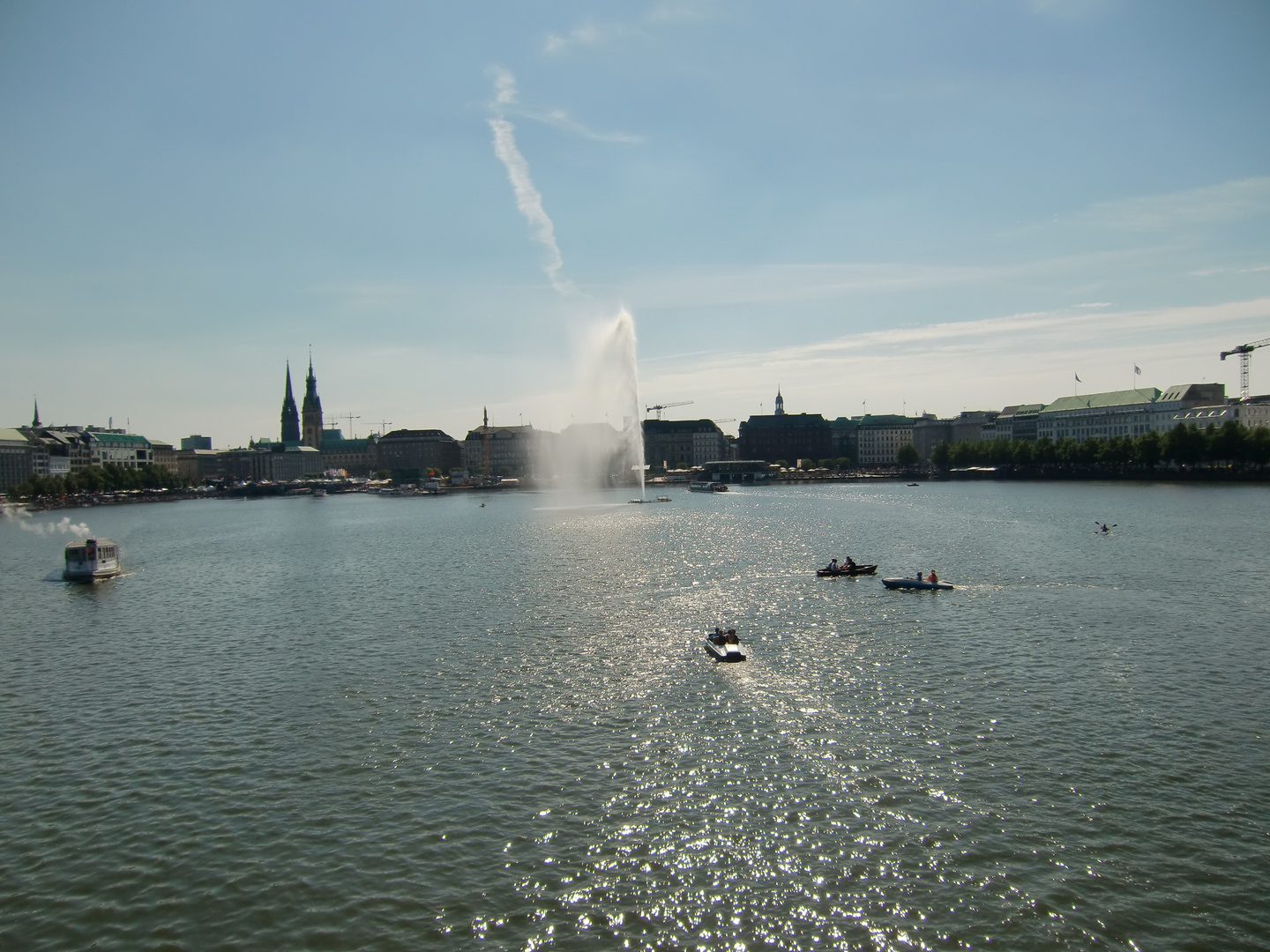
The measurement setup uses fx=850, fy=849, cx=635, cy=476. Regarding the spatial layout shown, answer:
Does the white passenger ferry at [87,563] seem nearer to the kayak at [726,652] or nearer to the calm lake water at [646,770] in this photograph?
the calm lake water at [646,770]

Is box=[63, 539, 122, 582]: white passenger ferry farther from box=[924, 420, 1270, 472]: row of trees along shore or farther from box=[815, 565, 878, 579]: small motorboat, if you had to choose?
box=[924, 420, 1270, 472]: row of trees along shore

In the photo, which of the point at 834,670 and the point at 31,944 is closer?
the point at 31,944

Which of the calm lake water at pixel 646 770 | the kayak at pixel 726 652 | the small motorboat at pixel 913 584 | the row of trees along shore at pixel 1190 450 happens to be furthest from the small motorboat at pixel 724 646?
the row of trees along shore at pixel 1190 450

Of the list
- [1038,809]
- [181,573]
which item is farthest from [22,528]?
[1038,809]

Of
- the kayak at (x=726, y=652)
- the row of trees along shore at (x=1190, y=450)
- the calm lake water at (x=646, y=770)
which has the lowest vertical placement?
the calm lake water at (x=646, y=770)

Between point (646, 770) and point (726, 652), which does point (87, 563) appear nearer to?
point (726, 652)

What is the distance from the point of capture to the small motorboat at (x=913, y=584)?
5747 centimetres

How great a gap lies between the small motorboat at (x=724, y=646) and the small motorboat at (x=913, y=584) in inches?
839

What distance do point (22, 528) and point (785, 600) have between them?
13495cm

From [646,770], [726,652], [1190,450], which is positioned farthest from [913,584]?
[1190,450]

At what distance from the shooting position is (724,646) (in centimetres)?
3988

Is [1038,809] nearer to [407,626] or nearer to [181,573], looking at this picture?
[407,626]

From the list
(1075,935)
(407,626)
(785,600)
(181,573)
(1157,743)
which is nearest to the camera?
(1075,935)

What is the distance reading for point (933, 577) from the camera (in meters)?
57.8
